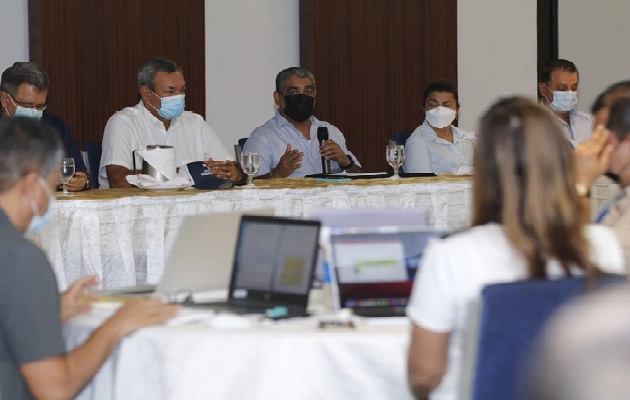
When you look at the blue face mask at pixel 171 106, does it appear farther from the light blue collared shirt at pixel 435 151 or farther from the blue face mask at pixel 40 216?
the blue face mask at pixel 40 216

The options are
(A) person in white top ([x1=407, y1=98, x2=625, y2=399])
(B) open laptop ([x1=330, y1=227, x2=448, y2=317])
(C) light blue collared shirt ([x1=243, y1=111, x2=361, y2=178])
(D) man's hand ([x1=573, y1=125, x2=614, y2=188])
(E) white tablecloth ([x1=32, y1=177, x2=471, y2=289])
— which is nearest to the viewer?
(A) person in white top ([x1=407, y1=98, x2=625, y2=399])

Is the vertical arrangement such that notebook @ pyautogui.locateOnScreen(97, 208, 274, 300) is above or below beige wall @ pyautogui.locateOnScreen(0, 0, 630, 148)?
below

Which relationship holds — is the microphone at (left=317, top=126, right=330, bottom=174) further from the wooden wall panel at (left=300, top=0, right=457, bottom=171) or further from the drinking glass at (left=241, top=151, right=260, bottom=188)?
the wooden wall panel at (left=300, top=0, right=457, bottom=171)

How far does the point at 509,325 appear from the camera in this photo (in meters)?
1.50

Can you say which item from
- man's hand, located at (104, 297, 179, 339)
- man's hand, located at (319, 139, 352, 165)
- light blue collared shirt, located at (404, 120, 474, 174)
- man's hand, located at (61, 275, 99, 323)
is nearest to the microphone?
man's hand, located at (319, 139, 352, 165)

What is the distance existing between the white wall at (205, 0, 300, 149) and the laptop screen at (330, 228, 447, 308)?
16.9 ft

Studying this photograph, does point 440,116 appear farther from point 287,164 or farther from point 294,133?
point 287,164

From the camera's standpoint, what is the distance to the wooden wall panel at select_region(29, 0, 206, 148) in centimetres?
618

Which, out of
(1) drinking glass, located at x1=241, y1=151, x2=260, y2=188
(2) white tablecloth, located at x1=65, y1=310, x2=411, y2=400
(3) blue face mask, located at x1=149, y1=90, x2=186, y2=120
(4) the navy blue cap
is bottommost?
(2) white tablecloth, located at x1=65, y1=310, x2=411, y2=400

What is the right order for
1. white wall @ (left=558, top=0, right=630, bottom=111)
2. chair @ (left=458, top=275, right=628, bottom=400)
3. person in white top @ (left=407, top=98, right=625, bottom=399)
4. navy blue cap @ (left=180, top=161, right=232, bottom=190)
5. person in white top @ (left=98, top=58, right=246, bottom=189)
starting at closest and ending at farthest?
chair @ (left=458, top=275, right=628, bottom=400), person in white top @ (left=407, top=98, right=625, bottom=399), navy blue cap @ (left=180, top=161, right=232, bottom=190), person in white top @ (left=98, top=58, right=246, bottom=189), white wall @ (left=558, top=0, right=630, bottom=111)

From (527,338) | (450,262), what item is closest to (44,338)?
(450,262)

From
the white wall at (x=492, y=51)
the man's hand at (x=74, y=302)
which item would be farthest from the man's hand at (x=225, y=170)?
the white wall at (x=492, y=51)

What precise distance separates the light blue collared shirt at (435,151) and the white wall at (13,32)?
2534mm

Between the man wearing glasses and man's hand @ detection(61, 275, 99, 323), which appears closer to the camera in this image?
man's hand @ detection(61, 275, 99, 323)
